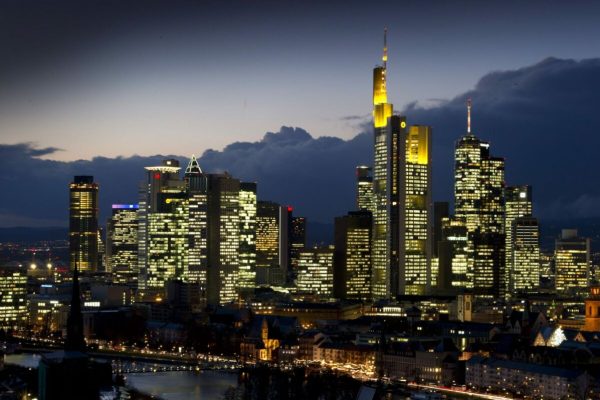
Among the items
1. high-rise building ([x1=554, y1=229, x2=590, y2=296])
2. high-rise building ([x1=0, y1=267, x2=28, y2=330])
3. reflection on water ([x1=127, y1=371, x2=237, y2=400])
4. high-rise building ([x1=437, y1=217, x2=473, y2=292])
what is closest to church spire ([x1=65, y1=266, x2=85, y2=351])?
reflection on water ([x1=127, y1=371, x2=237, y2=400])

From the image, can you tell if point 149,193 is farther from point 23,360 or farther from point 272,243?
point 23,360

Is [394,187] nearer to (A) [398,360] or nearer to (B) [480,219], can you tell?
(B) [480,219]

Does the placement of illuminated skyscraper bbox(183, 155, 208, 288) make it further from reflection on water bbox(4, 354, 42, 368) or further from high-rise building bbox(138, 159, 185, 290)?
reflection on water bbox(4, 354, 42, 368)

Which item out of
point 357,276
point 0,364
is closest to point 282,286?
point 357,276

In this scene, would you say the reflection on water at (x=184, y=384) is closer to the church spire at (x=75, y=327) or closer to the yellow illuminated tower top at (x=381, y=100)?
the church spire at (x=75, y=327)

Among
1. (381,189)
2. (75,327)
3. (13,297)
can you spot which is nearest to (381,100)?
(381,189)
